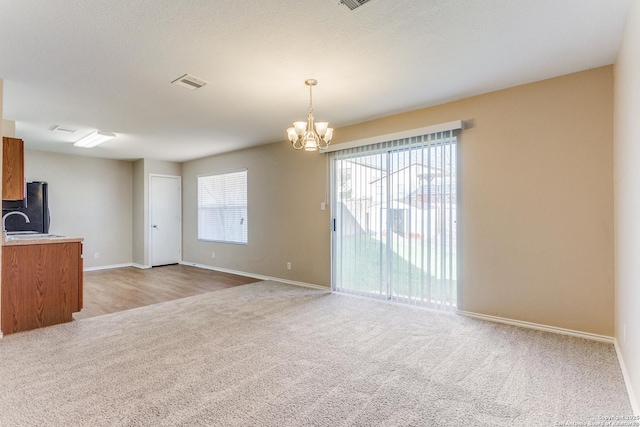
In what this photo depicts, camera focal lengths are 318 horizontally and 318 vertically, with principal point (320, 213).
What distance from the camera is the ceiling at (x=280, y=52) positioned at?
2.11 meters

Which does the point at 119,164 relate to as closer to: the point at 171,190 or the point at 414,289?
the point at 171,190

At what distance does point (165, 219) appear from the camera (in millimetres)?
7539

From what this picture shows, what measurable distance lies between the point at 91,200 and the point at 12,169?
3.92 m

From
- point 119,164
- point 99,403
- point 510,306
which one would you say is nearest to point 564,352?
point 510,306

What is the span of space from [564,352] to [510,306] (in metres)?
0.75

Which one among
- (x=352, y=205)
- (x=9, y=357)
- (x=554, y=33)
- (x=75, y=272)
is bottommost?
(x=9, y=357)

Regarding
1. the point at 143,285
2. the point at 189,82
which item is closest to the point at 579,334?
the point at 189,82

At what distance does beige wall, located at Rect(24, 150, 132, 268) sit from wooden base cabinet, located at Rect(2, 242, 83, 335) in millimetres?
3704

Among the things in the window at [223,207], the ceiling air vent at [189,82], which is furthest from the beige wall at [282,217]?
the ceiling air vent at [189,82]

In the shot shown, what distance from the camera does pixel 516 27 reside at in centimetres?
230

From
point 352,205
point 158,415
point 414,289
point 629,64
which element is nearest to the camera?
point 158,415

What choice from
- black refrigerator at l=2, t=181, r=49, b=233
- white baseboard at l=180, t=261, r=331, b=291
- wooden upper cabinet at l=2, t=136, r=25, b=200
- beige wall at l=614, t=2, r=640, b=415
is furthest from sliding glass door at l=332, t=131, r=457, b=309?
black refrigerator at l=2, t=181, r=49, b=233

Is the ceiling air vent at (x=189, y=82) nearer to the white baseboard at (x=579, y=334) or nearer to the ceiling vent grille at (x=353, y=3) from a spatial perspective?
the ceiling vent grille at (x=353, y=3)

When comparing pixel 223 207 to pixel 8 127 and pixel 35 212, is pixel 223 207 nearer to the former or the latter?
pixel 35 212
